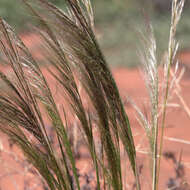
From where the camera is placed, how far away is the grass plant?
1.43 m

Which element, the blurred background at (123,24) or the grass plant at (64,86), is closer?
the grass plant at (64,86)

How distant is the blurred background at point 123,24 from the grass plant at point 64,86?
19.8ft

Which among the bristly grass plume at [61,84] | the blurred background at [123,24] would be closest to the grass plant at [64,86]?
the bristly grass plume at [61,84]

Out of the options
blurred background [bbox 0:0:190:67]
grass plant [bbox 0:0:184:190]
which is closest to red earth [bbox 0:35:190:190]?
grass plant [bbox 0:0:184:190]

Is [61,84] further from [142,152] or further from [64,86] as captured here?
[142,152]

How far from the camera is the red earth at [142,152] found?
255cm

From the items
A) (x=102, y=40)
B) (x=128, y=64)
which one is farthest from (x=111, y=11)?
(x=128, y=64)

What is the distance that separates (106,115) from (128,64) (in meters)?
6.41

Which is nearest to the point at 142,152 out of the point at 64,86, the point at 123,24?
the point at 64,86

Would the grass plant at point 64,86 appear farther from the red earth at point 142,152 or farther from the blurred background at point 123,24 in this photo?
the blurred background at point 123,24

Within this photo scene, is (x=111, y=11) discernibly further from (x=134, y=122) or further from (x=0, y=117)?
(x=0, y=117)

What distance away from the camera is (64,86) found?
1.57 metres

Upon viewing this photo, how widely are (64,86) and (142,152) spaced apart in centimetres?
73

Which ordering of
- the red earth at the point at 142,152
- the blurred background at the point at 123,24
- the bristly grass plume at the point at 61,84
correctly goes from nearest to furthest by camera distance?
the bristly grass plume at the point at 61,84
the red earth at the point at 142,152
the blurred background at the point at 123,24
